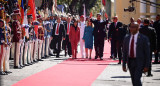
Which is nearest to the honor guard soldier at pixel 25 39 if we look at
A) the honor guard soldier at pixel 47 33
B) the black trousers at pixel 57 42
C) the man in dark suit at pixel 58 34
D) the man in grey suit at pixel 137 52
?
the honor guard soldier at pixel 47 33

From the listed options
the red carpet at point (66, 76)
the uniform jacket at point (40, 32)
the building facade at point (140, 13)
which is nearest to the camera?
the red carpet at point (66, 76)

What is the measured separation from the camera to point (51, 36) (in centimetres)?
2312

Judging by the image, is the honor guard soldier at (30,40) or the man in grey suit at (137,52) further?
the honor guard soldier at (30,40)

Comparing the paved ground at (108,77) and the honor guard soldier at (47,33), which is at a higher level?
the honor guard soldier at (47,33)

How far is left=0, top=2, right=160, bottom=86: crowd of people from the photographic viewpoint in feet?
48.2

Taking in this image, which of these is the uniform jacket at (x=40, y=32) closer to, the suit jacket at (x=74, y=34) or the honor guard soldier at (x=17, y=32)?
the suit jacket at (x=74, y=34)

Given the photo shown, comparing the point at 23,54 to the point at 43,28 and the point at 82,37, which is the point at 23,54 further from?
the point at 82,37

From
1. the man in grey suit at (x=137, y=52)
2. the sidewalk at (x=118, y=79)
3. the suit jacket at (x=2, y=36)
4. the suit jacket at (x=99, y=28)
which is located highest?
the suit jacket at (x=99, y=28)

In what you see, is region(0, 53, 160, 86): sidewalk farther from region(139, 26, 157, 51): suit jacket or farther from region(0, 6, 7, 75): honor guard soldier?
region(139, 26, 157, 51): suit jacket

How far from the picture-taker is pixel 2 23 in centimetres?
1452

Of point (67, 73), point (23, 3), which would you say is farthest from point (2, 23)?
point (23, 3)

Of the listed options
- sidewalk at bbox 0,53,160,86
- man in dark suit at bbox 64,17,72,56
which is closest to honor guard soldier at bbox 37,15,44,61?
sidewalk at bbox 0,53,160,86

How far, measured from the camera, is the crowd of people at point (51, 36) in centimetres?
1470

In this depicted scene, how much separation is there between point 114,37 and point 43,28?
3335 millimetres
